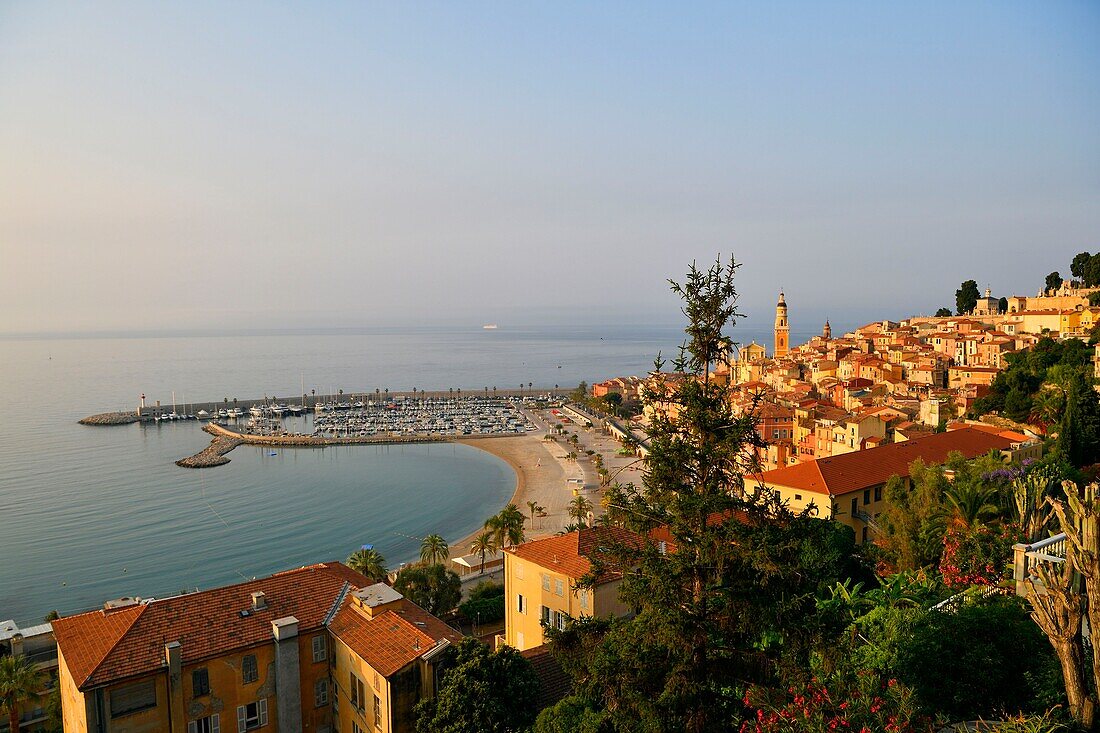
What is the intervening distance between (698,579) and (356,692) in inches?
301

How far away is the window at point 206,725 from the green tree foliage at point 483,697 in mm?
3845

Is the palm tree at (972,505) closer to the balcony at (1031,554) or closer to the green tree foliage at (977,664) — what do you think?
the balcony at (1031,554)

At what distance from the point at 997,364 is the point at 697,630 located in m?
49.7

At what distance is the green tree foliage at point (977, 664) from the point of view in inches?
262

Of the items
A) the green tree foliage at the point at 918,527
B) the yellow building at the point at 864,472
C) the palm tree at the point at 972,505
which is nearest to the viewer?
the green tree foliage at the point at 918,527

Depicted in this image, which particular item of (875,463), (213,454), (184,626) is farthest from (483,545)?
(213,454)

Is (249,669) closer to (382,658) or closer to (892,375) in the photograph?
(382,658)

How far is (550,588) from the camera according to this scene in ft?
49.0

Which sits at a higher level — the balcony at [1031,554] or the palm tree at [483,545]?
the balcony at [1031,554]

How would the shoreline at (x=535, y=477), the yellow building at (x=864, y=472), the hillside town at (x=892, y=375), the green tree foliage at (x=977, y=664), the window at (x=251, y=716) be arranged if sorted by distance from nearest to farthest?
the green tree foliage at (x=977, y=664) → the window at (x=251, y=716) → the yellow building at (x=864, y=472) → the hillside town at (x=892, y=375) → the shoreline at (x=535, y=477)

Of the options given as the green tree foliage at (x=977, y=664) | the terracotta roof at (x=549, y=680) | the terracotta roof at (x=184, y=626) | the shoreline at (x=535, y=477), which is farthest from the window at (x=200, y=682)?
the shoreline at (x=535, y=477)

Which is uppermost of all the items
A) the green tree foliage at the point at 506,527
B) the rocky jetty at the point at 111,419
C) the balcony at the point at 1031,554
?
the balcony at the point at 1031,554

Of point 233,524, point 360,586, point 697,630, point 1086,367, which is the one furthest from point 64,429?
point 1086,367

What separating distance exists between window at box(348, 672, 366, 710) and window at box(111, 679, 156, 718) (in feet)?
10.4
